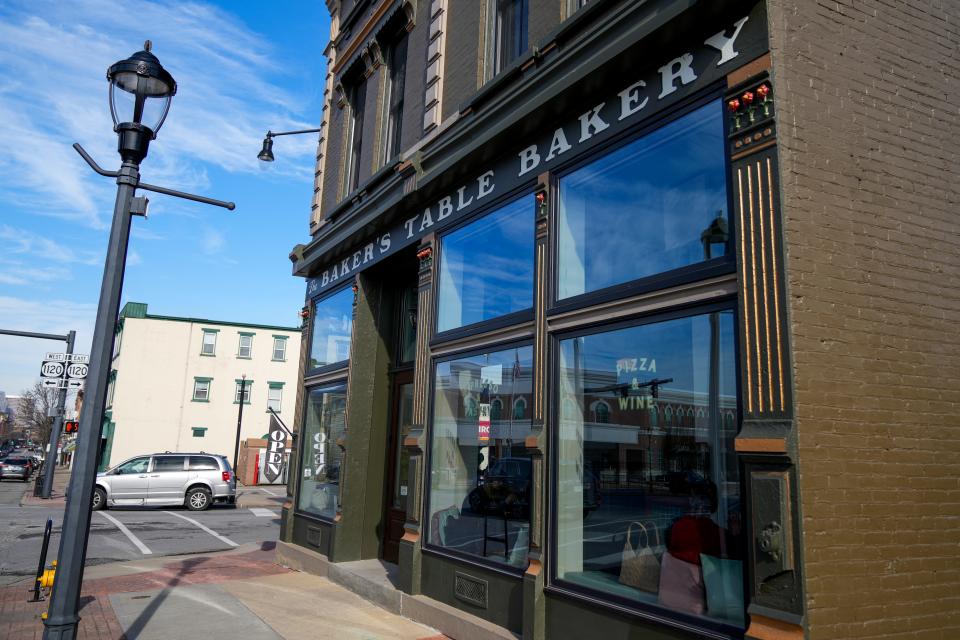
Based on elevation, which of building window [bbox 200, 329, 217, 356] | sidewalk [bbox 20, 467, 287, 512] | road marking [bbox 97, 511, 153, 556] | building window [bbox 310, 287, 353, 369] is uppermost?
building window [bbox 200, 329, 217, 356]

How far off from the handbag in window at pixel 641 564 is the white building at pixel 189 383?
38.6 m

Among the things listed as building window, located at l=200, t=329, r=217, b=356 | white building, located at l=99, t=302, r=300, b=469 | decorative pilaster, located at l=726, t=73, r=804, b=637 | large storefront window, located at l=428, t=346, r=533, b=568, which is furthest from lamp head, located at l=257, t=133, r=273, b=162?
building window, located at l=200, t=329, r=217, b=356

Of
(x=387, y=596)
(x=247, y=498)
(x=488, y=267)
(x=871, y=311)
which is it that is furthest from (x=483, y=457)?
(x=247, y=498)

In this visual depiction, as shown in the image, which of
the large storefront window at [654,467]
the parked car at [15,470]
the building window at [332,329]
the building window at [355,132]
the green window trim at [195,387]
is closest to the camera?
the large storefront window at [654,467]

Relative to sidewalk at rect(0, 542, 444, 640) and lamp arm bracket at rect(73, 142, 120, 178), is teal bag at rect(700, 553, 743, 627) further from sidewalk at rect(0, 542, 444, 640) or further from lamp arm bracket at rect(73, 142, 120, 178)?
lamp arm bracket at rect(73, 142, 120, 178)

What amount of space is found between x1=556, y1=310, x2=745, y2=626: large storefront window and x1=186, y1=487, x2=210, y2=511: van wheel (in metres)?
19.8

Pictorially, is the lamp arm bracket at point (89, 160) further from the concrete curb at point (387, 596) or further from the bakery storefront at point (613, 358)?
the concrete curb at point (387, 596)

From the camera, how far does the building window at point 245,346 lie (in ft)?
143

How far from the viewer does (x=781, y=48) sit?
15.7 ft

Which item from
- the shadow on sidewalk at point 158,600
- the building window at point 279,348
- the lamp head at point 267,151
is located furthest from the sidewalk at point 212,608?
the building window at point 279,348

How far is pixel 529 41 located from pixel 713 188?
3.36 metres

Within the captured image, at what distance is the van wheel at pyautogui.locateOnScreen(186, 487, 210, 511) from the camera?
2280 cm

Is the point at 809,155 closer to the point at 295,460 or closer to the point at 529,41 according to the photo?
the point at 529,41

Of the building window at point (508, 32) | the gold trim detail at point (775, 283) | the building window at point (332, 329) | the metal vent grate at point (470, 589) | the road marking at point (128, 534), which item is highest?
the building window at point (508, 32)
